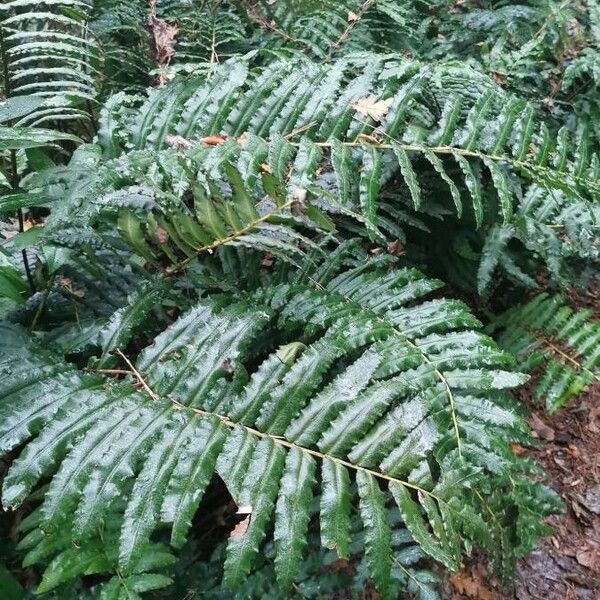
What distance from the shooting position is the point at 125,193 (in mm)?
1515

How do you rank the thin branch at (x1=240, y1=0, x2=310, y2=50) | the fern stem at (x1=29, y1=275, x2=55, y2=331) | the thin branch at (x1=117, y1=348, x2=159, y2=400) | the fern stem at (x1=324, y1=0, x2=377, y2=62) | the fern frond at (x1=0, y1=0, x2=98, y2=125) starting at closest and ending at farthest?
the thin branch at (x1=117, y1=348, x2=159, y2=400) → the fern stem at (x1=29, y1=275, x2=55, y2=331) → the fern frond at (x1=0, y1=0, x2=98, y2=125) → the fern stem at (x1=324, y1=0, x2=377, y2=62) → the thin branch at (x1=240, y1=0, x2=310, y2=50)

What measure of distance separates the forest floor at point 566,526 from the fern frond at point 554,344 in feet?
0.77

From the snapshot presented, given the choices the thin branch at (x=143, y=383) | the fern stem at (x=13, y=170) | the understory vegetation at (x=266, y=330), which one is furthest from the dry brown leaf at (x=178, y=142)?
the thin branch at (x=143, y=383)

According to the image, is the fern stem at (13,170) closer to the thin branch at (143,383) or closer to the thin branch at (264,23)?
the thin branch at (143,383)

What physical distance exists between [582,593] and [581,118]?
6.18ft

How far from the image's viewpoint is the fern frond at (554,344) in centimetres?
202

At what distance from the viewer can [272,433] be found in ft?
4.07

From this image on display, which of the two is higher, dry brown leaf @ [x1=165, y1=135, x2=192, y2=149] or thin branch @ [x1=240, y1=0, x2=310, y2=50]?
thin branch @ [x1=240, y1=0, x2=310, y2=50]

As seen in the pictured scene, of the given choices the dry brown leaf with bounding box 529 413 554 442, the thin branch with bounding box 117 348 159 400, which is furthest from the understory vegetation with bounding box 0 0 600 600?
the dry brown leaf with bounding box 529 413 554 442

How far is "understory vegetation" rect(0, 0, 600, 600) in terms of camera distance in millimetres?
1183

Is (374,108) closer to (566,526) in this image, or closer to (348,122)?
(348,122)

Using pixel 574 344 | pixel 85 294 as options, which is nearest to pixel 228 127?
pixel 85 294

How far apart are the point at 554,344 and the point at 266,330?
1.12m

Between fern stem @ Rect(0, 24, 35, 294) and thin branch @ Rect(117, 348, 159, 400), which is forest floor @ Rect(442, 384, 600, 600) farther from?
fern stem @ Rect(0, 24, 35, 294)
